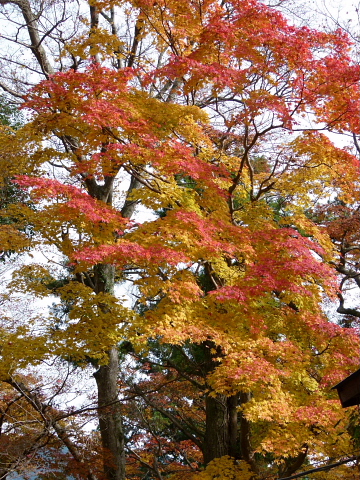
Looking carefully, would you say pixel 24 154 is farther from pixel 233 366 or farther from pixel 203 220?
pixel 233 366

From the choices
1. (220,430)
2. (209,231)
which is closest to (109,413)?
(220,430)

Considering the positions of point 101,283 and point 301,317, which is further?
point 101,283

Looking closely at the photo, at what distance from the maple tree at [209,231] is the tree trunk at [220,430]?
0.02 meters

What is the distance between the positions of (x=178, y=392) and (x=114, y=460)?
2779mm

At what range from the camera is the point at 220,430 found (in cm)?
870

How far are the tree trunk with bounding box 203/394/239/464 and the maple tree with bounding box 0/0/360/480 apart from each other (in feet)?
0.08

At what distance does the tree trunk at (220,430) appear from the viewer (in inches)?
339

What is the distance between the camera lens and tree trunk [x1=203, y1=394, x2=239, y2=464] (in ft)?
28.2

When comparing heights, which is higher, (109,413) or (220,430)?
(109,413)

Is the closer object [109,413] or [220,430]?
[220,430]

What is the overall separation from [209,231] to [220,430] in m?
3.86

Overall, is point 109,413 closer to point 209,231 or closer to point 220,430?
point 220,430

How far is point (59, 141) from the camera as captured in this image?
10352 mm

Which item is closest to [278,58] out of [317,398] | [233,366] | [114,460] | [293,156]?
[293,156]
